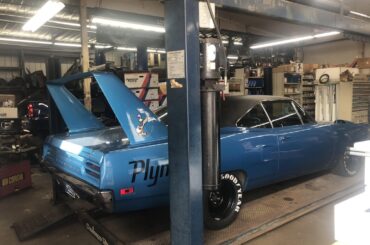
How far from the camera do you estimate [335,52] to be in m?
17.1

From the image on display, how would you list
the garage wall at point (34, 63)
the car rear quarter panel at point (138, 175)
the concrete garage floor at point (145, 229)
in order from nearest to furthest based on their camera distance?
the car rear quarter panel at point (138, 175) < the concrete garage floor at point (145, 229) < the garage wall at point (34, 63)

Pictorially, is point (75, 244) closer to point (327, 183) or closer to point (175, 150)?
point (175, 150)

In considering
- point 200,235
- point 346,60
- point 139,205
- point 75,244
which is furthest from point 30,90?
point 346,60

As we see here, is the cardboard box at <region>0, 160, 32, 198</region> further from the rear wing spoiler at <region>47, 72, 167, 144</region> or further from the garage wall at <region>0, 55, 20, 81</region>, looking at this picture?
A: the garage wall at <region>0, 55, 20, 81</region>

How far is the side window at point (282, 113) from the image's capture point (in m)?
4.00

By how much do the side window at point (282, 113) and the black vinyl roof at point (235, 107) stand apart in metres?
0.15

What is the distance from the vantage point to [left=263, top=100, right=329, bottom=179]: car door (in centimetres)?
382

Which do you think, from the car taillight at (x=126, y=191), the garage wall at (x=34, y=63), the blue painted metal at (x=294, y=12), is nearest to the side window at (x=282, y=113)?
the blue painted metal at (x=294, y=12)

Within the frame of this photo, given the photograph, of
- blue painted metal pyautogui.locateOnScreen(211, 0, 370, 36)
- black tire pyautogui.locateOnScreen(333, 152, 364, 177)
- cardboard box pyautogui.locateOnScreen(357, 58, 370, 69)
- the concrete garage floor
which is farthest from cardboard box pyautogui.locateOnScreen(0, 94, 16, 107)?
cardboard box pyautogui.locateOnScreen(357, 58, 370, 69)

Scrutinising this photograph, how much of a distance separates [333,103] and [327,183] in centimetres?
597

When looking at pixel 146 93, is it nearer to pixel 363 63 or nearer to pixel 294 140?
pixel 294 140

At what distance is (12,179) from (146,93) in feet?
11.2

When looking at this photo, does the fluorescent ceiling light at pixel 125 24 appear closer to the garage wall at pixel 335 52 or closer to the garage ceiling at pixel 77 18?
the garage ceiling at pixel 77 18

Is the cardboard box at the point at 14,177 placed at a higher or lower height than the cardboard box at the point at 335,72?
lower
